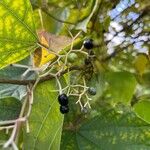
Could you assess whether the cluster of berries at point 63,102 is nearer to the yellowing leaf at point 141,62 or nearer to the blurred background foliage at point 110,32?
the blurred background foliage at point 110,32

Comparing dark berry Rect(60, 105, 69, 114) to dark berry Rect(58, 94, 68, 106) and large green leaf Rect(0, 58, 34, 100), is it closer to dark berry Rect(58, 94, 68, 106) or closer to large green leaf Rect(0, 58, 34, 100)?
dark berry Rect(58, 94, 68, 106)

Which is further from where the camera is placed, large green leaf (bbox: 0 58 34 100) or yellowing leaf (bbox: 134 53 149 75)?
yellowing leaf (bbox: 134 53 149 75)

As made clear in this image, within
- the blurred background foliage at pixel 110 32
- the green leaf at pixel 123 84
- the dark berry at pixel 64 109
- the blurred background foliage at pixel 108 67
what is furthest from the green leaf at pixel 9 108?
the green leaf at pixel 123 84

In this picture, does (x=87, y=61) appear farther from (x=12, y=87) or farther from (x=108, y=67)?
(x=108, y=67)

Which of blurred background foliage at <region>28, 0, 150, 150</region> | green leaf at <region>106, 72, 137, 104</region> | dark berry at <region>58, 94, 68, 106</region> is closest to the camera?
dark berry at <region>58, 94, 68, 106</region>

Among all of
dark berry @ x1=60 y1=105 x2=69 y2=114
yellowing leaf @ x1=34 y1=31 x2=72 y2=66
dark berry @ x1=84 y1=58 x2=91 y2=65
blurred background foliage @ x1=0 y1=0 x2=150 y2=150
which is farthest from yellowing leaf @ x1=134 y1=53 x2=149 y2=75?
dark berry @ x1=60 y1=105 x2=69 y2=114

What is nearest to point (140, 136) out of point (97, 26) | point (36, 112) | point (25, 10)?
point (36, 112)

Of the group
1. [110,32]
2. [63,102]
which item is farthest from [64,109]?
[110,32]
